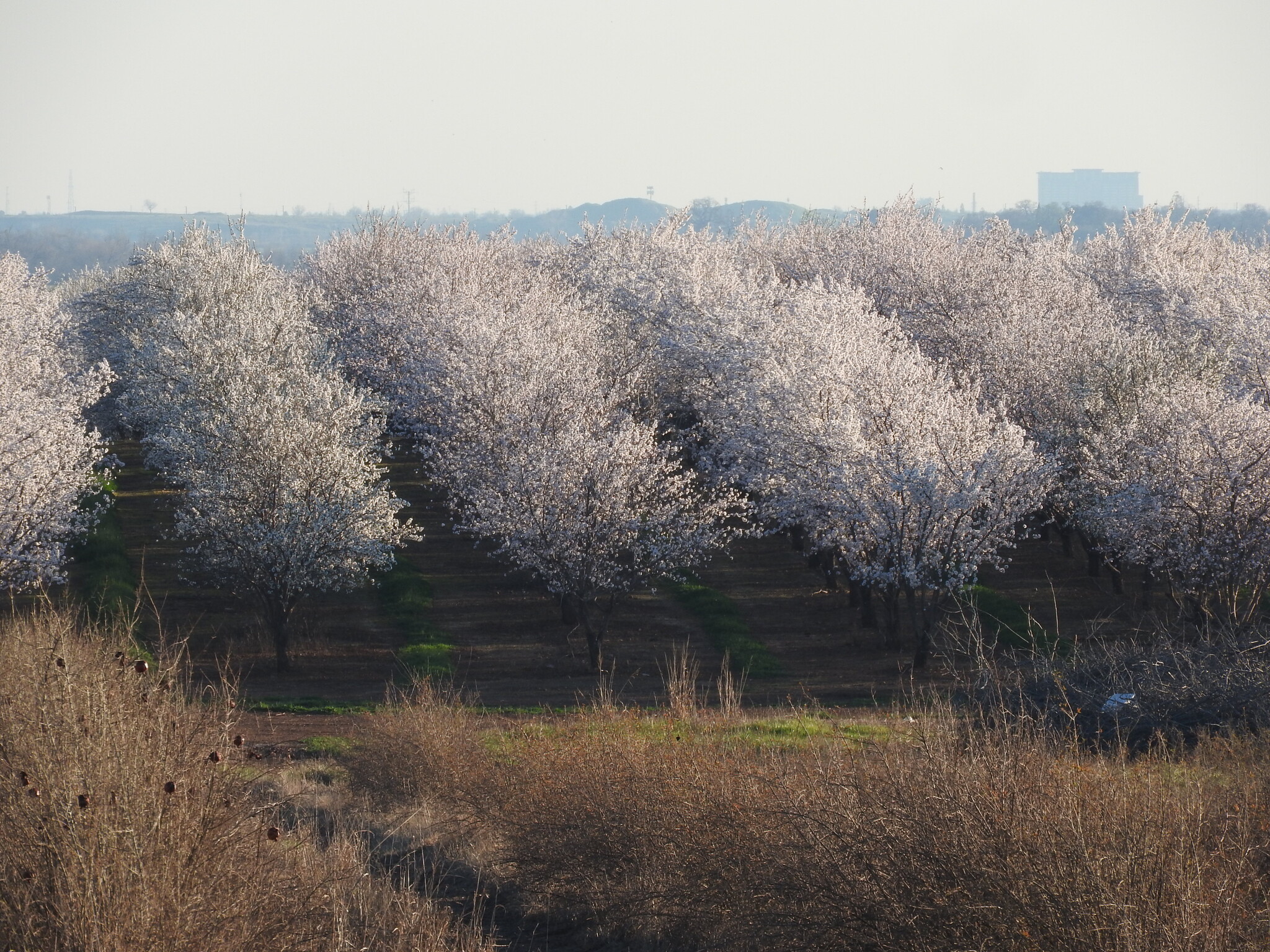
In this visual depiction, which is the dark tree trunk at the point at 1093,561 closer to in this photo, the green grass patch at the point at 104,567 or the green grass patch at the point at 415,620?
the green grass patch at the point at 415,620

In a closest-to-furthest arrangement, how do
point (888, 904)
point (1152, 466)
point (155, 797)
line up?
point (155, 797)
point (888, 904)
point (1152, 466)

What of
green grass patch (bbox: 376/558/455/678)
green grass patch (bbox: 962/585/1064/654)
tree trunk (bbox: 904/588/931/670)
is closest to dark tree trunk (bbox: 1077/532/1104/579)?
green grass patch (bbox: 962/585/1064/654)

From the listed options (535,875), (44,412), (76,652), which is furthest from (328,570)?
(76,652)

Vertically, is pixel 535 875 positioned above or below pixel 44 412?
below

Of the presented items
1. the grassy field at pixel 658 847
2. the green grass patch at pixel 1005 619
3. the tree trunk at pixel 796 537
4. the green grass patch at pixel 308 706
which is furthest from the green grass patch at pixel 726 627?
the grassy field at pixel 658 847

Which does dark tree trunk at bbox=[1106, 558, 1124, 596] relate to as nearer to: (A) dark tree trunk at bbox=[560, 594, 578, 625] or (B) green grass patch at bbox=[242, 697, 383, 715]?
(A) dark tree trunk at bbox=[560, 594, 578, 625]

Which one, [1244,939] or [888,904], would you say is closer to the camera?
[1244,939]

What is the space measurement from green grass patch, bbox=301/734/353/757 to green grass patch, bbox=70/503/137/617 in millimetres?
14229

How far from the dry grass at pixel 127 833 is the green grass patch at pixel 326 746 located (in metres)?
12.4

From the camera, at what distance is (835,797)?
10.8 metres

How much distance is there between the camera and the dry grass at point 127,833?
812cm

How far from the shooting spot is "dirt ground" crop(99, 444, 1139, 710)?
31.4 m

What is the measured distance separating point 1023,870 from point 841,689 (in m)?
21.6

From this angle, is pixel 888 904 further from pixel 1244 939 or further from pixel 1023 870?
pixel 1244 939
